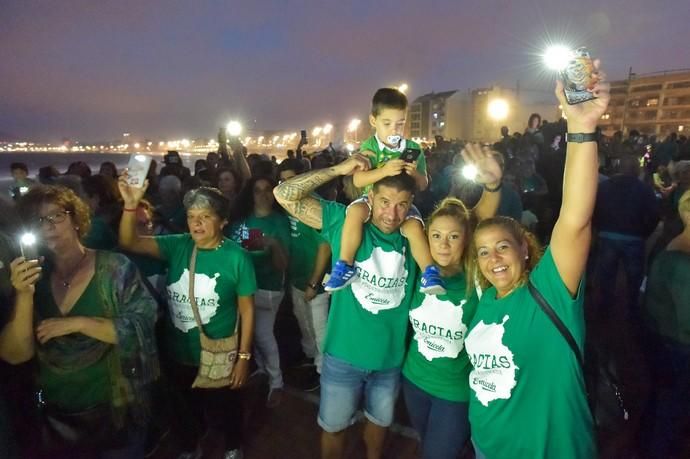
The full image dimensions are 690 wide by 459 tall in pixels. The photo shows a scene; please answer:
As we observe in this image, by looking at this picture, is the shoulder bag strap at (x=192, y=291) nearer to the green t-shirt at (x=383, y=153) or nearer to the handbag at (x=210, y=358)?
the handbag at (x=210, y=358)

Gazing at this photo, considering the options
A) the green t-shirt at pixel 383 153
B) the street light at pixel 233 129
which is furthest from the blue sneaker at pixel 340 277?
the street light at pixel 233 129

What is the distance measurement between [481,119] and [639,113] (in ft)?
124

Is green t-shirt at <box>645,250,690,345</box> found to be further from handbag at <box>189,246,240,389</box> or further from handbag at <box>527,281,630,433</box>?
handbag at <box>189,246,240,389</box>

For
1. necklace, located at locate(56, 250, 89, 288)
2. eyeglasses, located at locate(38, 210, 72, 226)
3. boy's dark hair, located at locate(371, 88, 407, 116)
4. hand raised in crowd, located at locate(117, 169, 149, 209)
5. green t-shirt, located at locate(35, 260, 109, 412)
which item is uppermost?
boy's dark hair, located at locate(371, 88, 407, 116)

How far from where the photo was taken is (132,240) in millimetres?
3123

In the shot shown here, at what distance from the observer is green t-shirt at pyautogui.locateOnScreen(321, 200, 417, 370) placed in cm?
275

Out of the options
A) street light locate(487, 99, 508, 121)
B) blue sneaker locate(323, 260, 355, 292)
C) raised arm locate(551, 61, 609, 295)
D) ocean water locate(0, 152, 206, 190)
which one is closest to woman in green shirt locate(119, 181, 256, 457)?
blue sneaker locate(323, 260, 355, 292)

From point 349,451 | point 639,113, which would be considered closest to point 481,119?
point 639,113

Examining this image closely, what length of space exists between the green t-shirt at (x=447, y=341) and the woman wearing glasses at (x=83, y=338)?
1.75m

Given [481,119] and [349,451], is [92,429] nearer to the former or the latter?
[349,451]

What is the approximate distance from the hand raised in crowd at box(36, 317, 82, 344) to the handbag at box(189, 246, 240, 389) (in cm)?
88

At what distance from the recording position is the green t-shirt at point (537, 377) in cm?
196

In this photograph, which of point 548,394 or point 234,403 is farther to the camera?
point 234,403

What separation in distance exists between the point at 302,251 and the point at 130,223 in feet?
6.50
